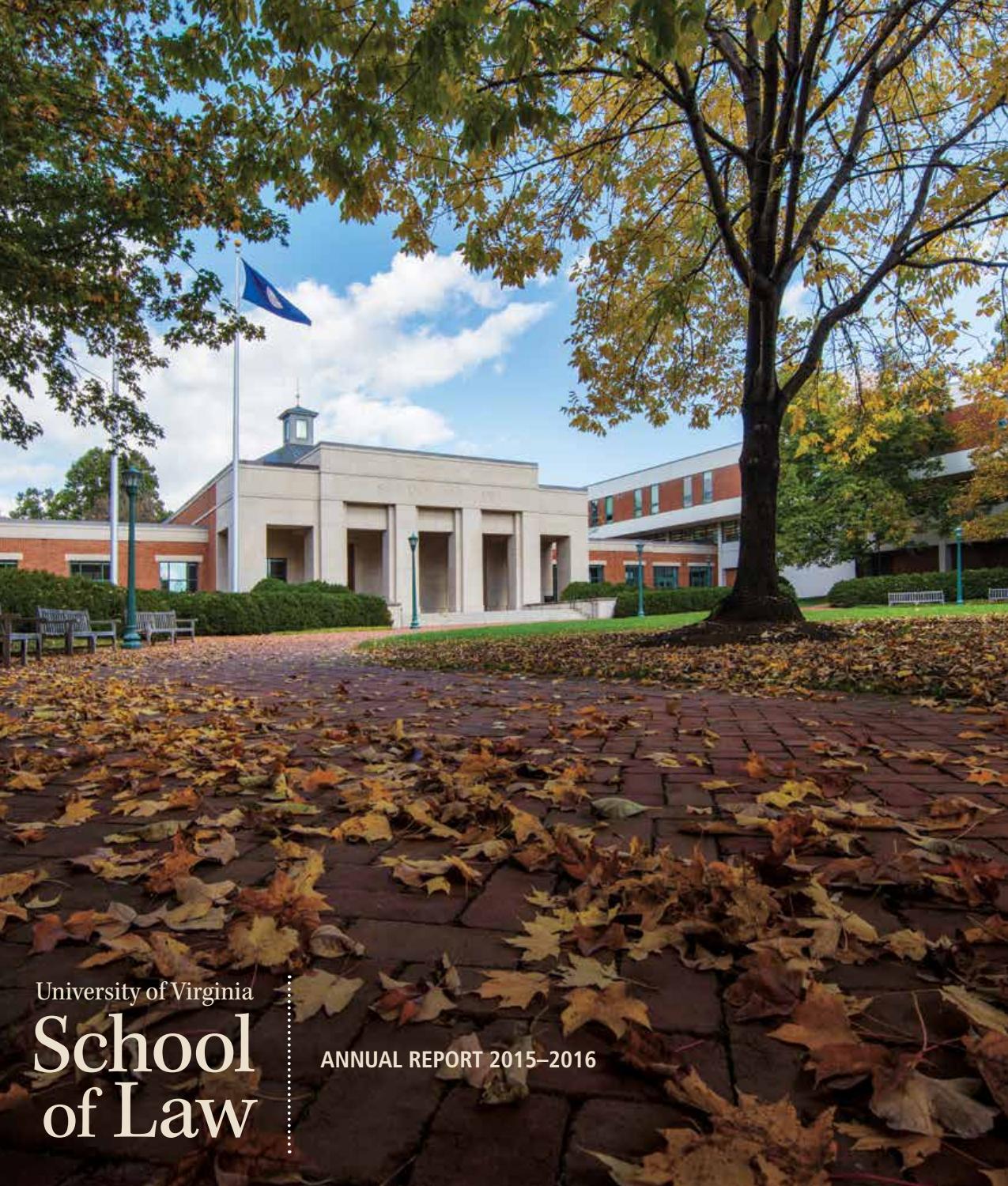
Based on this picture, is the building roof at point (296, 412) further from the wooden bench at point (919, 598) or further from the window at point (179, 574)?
the wooden bench at point (919, 598)

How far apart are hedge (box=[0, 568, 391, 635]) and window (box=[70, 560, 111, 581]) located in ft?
46.4

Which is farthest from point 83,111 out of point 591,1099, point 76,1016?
point 591,1099

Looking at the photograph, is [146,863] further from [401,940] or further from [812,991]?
[812,991]

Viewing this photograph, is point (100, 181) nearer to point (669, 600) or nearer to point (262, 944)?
point (262, 944)

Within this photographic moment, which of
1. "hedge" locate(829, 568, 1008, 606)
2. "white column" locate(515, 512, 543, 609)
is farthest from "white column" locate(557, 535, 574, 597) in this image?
"hedge" locate(829, 568, 1008, 606)

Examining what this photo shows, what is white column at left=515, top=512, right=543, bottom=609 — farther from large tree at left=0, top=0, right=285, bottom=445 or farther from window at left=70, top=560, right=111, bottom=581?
large tree at left=0, top=0, right=285, bottom=445

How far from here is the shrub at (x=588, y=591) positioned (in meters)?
34.6

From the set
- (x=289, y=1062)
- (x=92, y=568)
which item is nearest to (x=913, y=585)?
(x=289, y=1062)

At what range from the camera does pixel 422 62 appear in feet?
12.6

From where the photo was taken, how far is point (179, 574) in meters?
36.0

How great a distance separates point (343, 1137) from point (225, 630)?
23.1 metres

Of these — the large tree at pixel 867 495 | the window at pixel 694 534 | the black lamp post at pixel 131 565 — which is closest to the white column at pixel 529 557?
the large tree at pixel 867 495

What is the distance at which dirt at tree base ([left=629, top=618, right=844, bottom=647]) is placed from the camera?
28.0 ft

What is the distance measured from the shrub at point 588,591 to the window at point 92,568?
22982 mm
